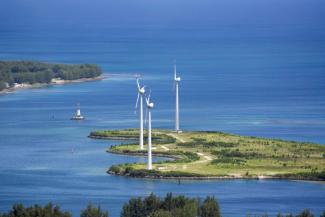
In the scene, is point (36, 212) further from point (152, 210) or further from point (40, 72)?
point (40, 72)

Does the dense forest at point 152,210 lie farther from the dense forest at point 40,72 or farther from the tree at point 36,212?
the dense forest at point 40,72

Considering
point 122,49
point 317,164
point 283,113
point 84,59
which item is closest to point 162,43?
point 122,49

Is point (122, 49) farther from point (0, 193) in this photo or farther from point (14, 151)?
point (0, 193)

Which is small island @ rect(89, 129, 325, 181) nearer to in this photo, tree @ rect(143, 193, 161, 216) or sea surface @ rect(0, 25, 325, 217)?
sea surface @ rect(0, 25, 325, 217)

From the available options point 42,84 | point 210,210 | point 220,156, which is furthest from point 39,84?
point 210,210

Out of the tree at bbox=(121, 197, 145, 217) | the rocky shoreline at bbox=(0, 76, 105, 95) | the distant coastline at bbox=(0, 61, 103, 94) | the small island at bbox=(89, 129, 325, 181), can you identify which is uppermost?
the distant coastline at bbox=(0, 61, 103, 94)

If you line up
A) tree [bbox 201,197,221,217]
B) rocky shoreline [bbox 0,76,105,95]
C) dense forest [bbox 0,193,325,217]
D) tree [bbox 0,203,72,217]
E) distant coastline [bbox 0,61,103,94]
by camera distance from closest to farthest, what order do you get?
tree [bbox 0,203,72,217], dense forest [bbox 0,193,325,217], tree [bbox 201,197,221,217], rocky shoreline [bbox 0,76,105,95], distant coastline [bbox 0,61,103,94]

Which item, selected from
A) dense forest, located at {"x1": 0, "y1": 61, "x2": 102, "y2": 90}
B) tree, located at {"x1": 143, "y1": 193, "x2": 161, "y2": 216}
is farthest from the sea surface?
tree, located at {"x1": 143, "y1": 193, "x2": 161, "y2": 216}
